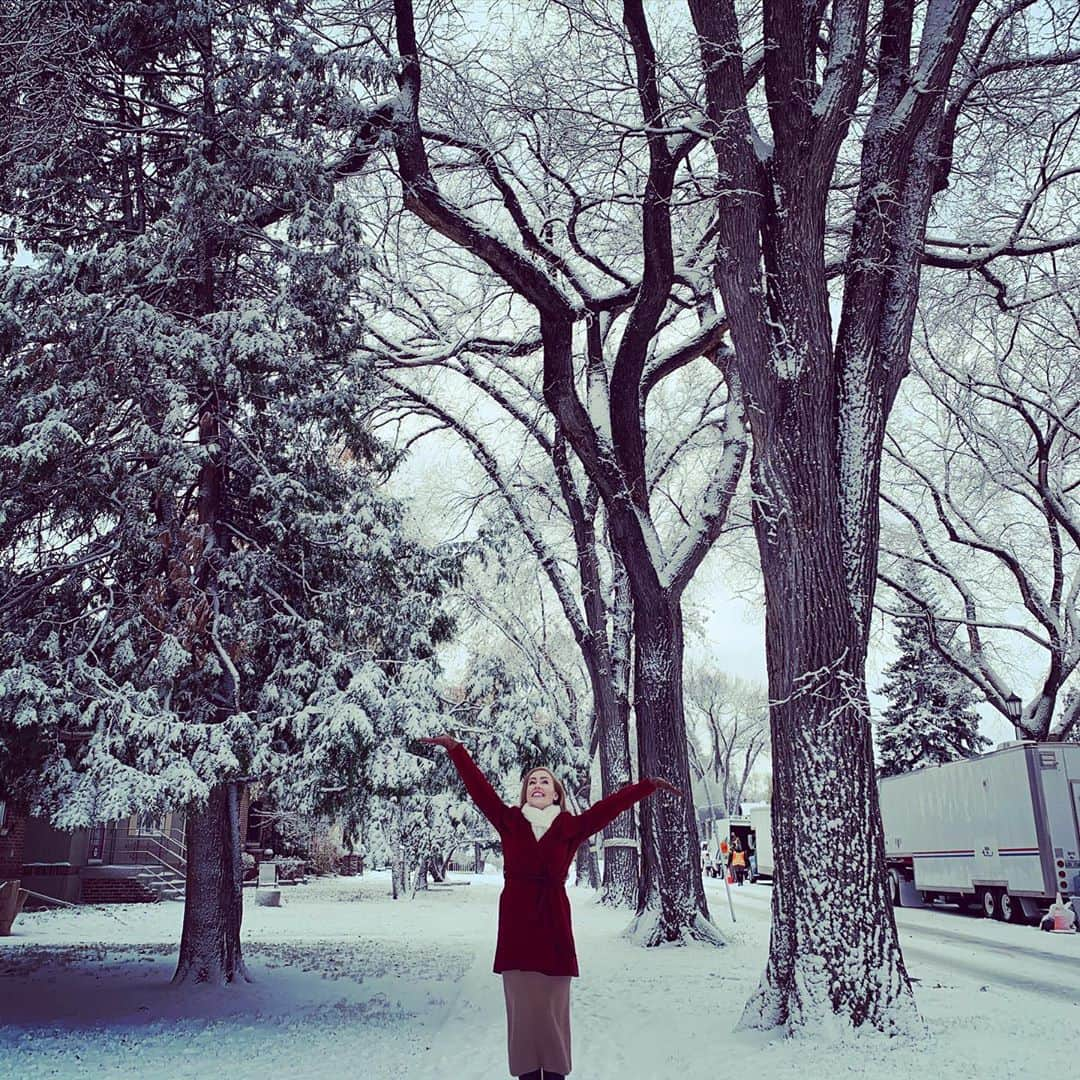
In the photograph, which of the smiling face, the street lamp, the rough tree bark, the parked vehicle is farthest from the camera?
the parked vehicle

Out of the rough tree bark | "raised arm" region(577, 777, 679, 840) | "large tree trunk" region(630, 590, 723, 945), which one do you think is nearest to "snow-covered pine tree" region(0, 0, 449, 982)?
the rough tree bark

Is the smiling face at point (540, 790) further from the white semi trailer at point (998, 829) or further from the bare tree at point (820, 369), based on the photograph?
the white semi trailer at point (998, 829)

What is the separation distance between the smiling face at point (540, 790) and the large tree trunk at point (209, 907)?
17.4ft

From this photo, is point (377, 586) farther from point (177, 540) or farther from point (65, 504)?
point (65, 504)

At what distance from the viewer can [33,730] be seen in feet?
23.8

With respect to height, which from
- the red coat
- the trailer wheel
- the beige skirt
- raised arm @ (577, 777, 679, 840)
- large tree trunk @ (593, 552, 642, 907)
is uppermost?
large tree trunk @ (593, 552, 642, 907)

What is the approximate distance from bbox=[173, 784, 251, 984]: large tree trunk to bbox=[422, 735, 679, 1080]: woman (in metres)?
5.35

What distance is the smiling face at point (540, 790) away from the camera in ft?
15.6

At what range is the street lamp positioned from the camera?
2059cm

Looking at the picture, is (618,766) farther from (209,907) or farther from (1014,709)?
(1014,709)

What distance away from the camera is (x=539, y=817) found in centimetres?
465

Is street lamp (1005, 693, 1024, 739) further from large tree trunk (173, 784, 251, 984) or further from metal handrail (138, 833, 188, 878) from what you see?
metal handrail (138, 833, 188, 878)

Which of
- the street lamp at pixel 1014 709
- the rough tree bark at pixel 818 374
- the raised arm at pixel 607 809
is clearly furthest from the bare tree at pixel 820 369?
the street lamp at pixel 1014 709

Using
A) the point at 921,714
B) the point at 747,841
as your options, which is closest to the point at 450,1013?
the point at 921,714
